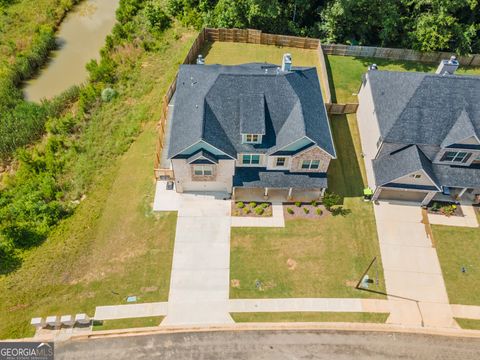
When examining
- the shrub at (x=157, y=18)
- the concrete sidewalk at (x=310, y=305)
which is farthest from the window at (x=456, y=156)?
the shrub at (x=157, y=18)

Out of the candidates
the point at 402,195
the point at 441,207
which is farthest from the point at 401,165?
the point at 441,207

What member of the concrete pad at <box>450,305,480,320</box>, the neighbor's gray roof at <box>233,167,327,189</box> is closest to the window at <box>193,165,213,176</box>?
the neighbor's gray roof at <box>233,167,327,189</box>

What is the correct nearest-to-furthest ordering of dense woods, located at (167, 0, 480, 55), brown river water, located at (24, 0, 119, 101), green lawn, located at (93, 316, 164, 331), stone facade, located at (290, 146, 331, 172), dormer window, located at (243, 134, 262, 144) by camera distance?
green lawn, located at (93, 316, 164, 331) → dormer window, located at (243, 134, 262, 144) → stone facade, located at (290, 146, 331, 172) → dense woods, located at (167, 0, 480, 55) → brown river water, located at (24, 0, 119, 101)

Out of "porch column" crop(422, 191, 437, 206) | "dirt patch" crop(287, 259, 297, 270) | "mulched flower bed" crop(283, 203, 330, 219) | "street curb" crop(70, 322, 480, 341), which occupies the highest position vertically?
"porch column" crop(422, 191, 437, 206)

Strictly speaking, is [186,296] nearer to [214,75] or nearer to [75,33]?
[214,75]

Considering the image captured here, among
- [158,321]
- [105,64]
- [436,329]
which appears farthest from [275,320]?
[105,64]

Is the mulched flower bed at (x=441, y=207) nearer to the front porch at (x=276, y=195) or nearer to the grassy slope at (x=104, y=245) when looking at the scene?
the front porch at (x=276, y=195)

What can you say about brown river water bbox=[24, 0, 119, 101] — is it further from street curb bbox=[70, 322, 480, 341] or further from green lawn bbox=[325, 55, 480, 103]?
street curb bbox=[70, 322, 480, 341]
